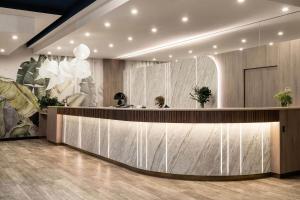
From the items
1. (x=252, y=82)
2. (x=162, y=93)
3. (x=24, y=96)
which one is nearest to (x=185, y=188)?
(x=252, y=82)

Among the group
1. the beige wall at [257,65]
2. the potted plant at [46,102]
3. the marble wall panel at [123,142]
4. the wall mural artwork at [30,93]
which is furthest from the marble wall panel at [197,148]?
the potted plant at [46,102]

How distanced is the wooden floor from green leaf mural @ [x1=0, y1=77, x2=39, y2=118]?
4.96 m

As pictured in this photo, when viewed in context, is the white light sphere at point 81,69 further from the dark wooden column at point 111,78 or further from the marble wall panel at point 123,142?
the dark wooden column at point 111,78

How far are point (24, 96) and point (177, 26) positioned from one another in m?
6.47

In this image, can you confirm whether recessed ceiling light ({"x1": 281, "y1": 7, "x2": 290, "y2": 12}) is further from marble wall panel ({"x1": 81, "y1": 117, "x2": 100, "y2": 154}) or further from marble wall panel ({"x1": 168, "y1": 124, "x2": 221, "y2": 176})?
marble wall panel ({"x1": 81, "y1": 117, "x2": 100, "y2": 154})

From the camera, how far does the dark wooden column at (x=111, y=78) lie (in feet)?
42.9

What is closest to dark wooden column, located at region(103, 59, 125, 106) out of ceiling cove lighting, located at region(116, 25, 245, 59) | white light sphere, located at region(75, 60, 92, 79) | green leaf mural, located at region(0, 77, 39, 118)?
ceiling cove lighting, located at region(116, 25, 245, 59)

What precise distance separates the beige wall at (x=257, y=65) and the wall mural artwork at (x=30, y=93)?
4.91 m

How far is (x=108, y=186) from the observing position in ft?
16.4

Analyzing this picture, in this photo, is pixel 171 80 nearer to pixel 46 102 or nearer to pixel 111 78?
pixel 111 78

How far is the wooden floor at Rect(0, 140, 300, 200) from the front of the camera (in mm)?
4473

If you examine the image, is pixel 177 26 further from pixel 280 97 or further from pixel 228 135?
pixel 228 135

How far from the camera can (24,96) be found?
1152 cm

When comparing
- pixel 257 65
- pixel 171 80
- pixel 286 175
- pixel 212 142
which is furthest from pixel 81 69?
pixel 286 175
